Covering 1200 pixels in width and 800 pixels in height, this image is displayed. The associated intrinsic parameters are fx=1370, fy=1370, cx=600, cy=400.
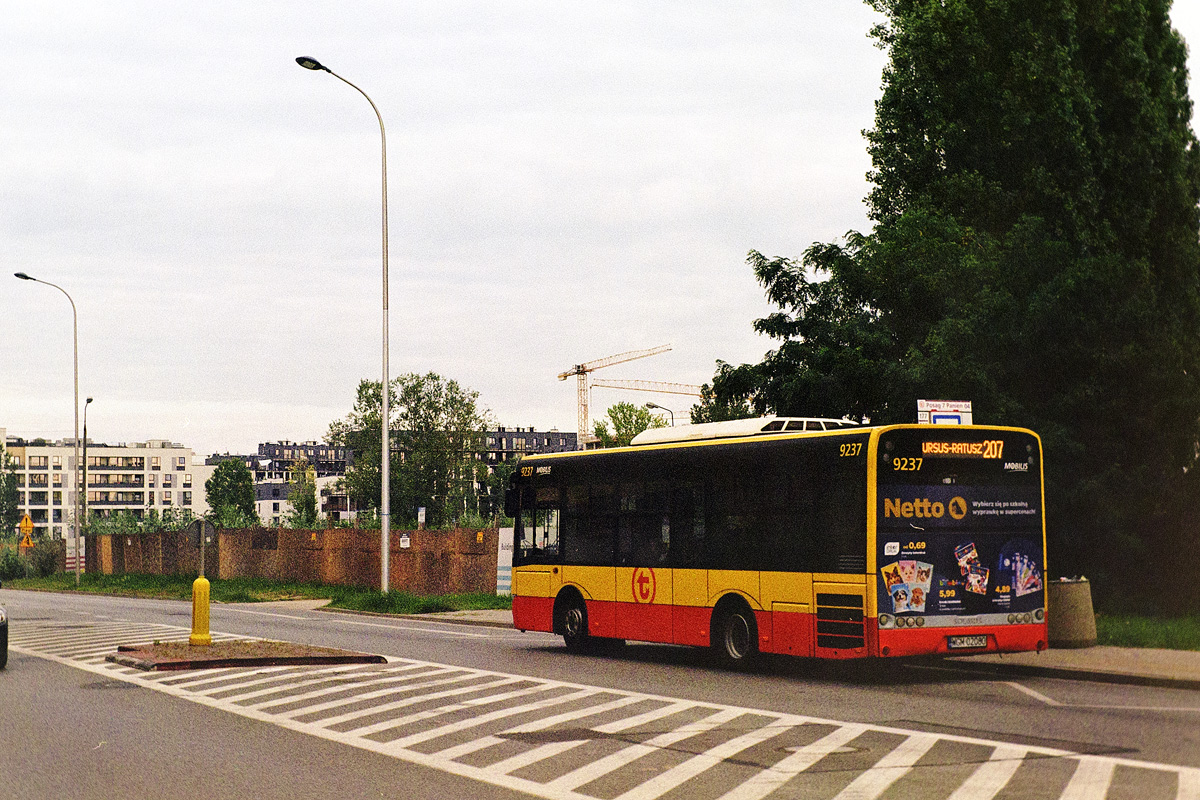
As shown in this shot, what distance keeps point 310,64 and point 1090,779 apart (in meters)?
27.1

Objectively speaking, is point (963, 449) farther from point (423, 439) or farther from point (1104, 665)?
point (423, 439)

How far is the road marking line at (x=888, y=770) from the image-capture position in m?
8.78

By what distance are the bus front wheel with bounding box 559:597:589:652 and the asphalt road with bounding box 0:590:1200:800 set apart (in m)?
1.06

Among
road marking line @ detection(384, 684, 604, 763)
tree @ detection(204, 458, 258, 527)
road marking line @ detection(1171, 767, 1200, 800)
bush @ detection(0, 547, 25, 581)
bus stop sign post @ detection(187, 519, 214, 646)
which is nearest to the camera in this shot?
road marking line @ detection(1171, 767, 1200, 800)

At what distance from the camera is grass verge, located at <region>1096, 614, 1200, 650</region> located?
60.0 ft

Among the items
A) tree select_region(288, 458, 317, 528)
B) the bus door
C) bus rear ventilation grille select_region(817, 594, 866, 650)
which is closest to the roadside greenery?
tree select_region(288, 458, 317, 528)

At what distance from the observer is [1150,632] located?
19453 mm

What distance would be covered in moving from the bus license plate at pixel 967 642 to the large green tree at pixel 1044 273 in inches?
313

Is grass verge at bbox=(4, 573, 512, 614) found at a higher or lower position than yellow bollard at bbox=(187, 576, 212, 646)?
lower

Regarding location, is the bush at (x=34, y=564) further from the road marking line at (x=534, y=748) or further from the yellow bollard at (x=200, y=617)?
the road marking line at (x=534, y=748)

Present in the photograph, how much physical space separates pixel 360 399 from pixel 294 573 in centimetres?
7916

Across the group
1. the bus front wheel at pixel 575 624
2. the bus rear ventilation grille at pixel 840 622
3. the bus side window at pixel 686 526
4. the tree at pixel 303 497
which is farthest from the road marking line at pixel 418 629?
the tree at pixel 303 497

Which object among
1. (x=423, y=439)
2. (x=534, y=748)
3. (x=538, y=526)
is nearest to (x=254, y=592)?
(x=538, y=526)

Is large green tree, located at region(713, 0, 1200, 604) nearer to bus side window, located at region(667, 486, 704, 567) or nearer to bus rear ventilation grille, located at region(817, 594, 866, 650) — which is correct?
bus side window, located at region(667, 486, 704, 567)
